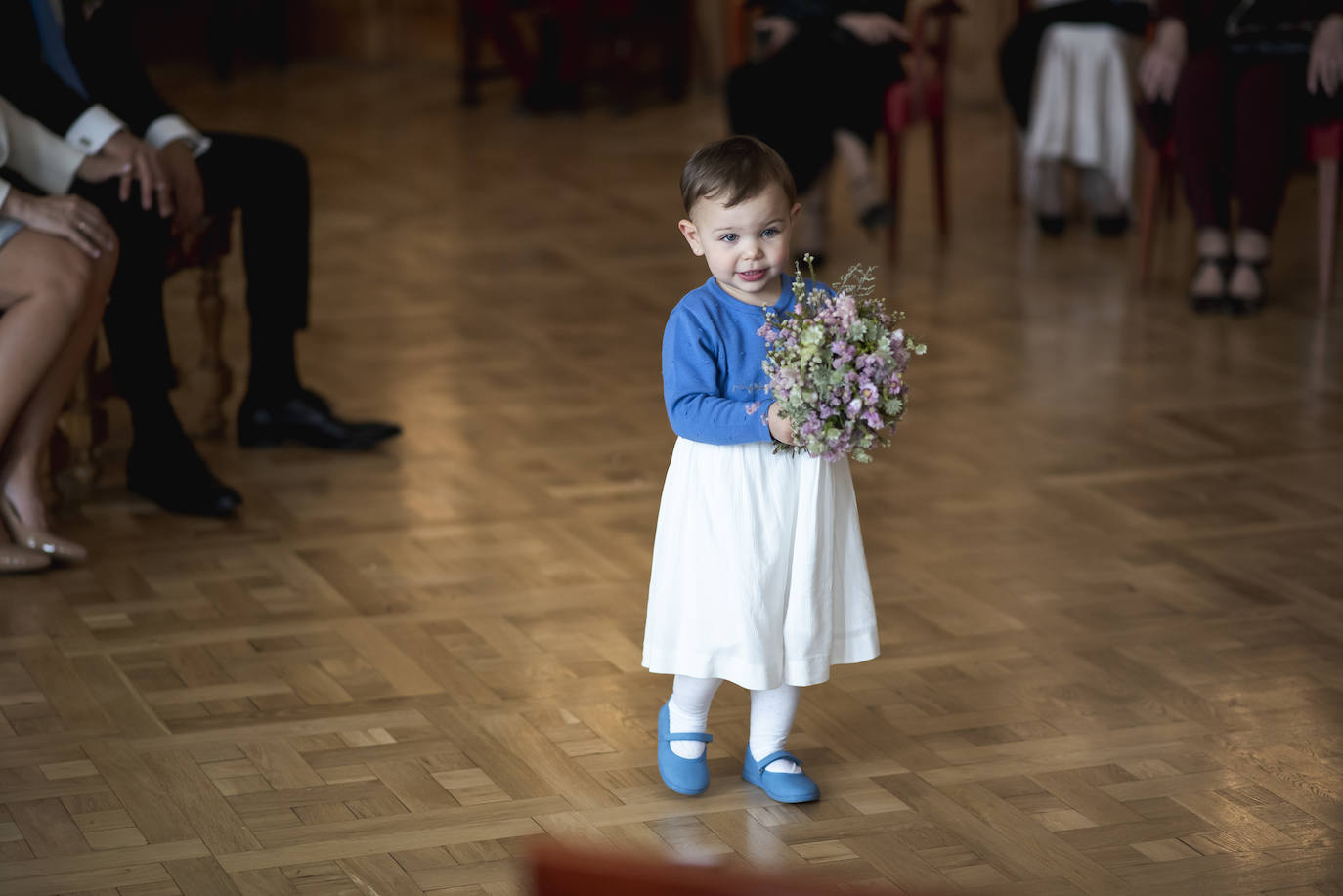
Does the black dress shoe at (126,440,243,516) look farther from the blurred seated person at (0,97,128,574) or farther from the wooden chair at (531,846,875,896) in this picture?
the wooden chair at (531,846,875,896)

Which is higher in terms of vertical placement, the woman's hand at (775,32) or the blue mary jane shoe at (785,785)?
the woman's hand at (775,32)

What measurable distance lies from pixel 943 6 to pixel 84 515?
3.75 m

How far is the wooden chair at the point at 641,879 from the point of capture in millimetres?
979

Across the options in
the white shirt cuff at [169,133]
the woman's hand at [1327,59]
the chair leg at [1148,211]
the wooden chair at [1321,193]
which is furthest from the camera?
the chair leg at [1148,211]

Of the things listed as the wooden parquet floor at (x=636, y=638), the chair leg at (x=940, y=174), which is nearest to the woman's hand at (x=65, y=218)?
the wooden parquet floor at (x=636, y=638)

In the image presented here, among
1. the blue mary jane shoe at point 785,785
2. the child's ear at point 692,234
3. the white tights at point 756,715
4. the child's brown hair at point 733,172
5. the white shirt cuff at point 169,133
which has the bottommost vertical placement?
the blue mary jane shoe at point 785,785

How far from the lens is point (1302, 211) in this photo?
6.70 metres

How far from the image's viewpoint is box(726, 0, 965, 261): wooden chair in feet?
18.9

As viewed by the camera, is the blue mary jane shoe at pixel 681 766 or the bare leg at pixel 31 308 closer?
the blue mary jane shoe at pixel 681 766

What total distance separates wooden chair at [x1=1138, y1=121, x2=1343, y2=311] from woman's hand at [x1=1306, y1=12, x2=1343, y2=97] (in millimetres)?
157

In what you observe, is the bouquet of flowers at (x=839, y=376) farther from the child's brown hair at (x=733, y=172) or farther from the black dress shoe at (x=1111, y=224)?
the black dress shoe at (x=1111, y=224)

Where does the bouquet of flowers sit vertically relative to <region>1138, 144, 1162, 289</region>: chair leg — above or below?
above

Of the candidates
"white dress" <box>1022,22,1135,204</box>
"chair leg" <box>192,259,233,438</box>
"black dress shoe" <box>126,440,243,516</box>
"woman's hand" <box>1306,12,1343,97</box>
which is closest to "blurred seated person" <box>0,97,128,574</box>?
"black dress shoe" <box>126,440,243,516</box>

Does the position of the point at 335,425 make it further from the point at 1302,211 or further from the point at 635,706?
the point at 1302,211
